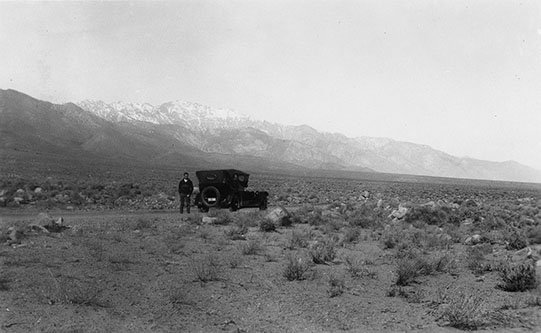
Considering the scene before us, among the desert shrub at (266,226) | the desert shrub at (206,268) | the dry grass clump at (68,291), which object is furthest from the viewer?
the desert shrub at (266,226)

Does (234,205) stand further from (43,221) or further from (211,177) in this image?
(43,221)

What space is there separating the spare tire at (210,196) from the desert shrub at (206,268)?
31.2ft

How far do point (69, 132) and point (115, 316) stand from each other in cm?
14585

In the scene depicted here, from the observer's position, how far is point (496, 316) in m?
6.83

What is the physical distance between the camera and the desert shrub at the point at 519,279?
8.51 meters

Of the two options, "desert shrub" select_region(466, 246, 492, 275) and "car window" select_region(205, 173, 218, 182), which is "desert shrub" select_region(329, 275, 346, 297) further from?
"car window" select_region(205, 173, 218, 182)

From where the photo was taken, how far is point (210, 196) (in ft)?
64.5

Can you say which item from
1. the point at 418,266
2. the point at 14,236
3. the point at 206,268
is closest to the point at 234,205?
the point at 14,236

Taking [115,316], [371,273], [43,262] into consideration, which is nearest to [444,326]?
[371,273]

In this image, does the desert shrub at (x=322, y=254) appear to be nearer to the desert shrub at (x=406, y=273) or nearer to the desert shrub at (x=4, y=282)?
the desert shrub at (x=406, y=273)

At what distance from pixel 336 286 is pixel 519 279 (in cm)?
393

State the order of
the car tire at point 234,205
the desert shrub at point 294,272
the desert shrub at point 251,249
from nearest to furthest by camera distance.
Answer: the desert shrub at point 294,272 → the desert shrub at point 251,249 → the car tire at point 234,205

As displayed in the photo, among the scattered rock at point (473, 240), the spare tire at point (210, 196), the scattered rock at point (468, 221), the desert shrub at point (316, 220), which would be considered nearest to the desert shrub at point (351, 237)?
the desert shrub at point (316, 220)

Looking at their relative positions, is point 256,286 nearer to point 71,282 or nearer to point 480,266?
point 71,282
